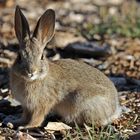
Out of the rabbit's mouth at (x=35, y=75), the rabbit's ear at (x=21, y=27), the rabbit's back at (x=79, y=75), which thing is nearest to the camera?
the rabbit's mouth at (x=35, y=75)

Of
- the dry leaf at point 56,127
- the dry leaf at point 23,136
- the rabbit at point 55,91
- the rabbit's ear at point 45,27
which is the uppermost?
the rabbit's ear at point 45,27

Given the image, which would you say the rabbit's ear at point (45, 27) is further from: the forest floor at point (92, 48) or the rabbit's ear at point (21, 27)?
the forest floor at point (92, 48)

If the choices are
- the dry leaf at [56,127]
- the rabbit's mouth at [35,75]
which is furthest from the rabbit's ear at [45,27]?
the dry leaf at [56,127]

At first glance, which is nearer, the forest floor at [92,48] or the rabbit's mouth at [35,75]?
the rabbit's mouth at [35,75]

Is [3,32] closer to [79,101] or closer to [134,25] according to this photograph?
[134,25]

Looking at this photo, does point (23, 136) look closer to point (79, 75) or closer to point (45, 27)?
point (79, 75)

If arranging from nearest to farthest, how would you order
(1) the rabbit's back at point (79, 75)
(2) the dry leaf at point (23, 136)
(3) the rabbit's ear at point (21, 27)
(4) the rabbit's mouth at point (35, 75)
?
(2) the dry leaf at point (23, 136) < (4) the rabbit's mouth at point (35, 75) < (3) the rabbit's ear at point (21, 27) < (1) the rabbit's back at point (79, 75)

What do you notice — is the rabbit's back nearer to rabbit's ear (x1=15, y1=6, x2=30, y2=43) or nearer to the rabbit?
the rabbit

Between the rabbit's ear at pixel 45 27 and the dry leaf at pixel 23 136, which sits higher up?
the rabbit's ear at pixel 45 27
